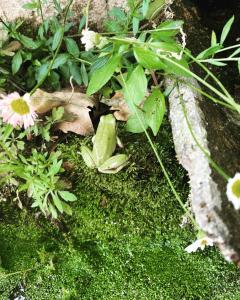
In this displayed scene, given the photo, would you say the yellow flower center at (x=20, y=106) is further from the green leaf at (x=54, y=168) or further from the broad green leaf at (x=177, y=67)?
the broad green leaf at (x=177, y=67)

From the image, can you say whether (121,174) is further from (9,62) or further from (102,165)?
(9,62)

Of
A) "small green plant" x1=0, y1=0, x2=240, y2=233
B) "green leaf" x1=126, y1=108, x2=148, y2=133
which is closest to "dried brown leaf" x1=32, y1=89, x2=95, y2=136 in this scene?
"small green plant" x1=0, y1=0, x2=240, y2=233

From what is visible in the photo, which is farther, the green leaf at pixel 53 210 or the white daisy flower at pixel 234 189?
the green leaf at pixel 53 210

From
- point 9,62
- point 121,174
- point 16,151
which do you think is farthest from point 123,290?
point 9,62

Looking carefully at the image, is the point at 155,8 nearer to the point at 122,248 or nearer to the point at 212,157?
the point at 212,157

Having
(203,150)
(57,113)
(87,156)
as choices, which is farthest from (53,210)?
(203,150)

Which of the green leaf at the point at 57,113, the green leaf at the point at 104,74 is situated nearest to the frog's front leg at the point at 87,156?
the green leaf at the point at 57,113

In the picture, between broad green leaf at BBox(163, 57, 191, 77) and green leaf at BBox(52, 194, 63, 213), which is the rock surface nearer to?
broad green leaf at BBox(163, 57, 191, 77)
